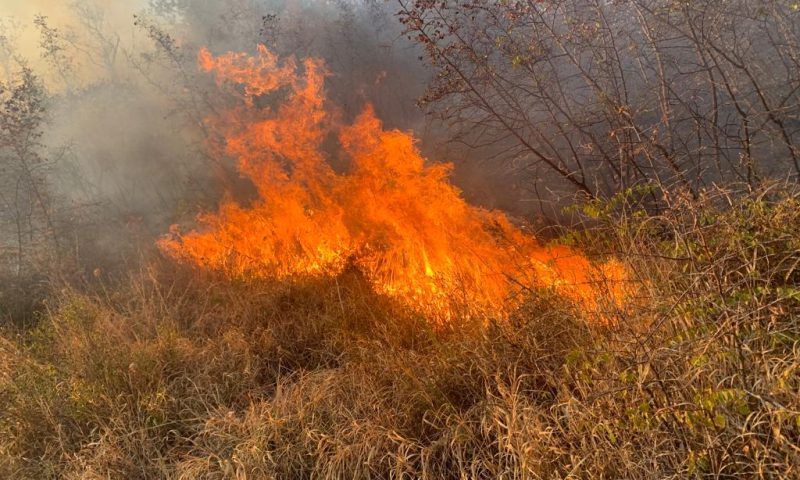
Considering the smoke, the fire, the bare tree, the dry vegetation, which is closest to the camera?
the dry vegetation

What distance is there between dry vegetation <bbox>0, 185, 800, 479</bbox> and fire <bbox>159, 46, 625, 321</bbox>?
0.70 meters

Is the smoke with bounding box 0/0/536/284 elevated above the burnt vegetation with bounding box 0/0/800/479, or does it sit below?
above

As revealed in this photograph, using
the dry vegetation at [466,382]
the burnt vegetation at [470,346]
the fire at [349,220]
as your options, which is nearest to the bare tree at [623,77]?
the burnt vegetation at [470,346]

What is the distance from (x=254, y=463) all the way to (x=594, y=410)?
7.70ft

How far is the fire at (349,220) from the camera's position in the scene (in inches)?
221

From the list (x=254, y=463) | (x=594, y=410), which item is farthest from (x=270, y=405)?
(x=594, y=410)

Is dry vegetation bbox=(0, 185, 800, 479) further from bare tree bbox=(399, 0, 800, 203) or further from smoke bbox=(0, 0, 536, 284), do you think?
smoke bbox=(0, 0, 536, 284)

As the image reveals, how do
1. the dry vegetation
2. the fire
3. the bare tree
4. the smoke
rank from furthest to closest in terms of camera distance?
1. the smoke
2. the fire
3. the bare tree
4. the dry vegetation

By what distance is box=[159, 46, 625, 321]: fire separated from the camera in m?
5.62

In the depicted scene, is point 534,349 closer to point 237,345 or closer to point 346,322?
point 346,322

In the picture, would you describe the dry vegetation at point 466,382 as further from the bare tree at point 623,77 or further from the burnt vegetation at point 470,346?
the bare tree at point 623,77

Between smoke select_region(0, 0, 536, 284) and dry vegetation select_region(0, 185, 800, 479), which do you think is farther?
smoke select_region(0, 0, 536, 284)

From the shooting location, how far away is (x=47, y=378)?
4.41 metres

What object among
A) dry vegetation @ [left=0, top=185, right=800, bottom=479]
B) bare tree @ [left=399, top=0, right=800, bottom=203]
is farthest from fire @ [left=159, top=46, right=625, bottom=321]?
bare tree @ [left=399, top=0, right=800, bottom=203]
